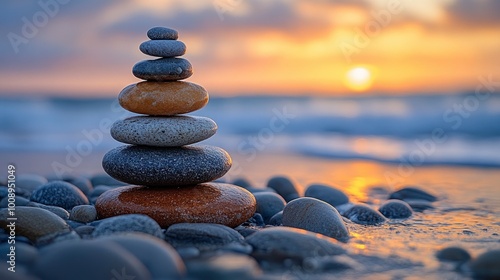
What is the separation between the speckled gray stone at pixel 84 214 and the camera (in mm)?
5039

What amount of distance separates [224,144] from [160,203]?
10.4 metres

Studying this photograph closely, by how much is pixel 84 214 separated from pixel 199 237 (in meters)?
1.46

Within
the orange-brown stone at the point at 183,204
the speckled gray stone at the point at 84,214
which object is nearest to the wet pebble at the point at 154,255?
the orange-brown stone at the point at 183,204

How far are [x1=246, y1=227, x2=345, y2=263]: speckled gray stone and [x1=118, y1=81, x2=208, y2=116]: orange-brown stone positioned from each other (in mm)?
1465

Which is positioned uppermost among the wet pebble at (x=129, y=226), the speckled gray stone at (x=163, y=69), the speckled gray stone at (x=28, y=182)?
the speckled gray stone at (x=163, y=69)

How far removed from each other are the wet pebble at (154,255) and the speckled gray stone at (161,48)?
206 cm

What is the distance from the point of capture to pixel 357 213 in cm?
554

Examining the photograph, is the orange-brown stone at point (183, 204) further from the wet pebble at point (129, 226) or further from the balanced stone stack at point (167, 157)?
the wet pebble at point (129, 226)

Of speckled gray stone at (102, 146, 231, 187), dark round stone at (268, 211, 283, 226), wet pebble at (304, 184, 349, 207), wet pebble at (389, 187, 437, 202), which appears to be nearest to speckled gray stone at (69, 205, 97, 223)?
speckled gray stone at (102, 146, 231, 187)

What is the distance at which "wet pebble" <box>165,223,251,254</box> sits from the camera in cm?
409

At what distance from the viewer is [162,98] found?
4906mm

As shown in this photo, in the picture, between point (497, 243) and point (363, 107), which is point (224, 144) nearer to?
point (363, 107)

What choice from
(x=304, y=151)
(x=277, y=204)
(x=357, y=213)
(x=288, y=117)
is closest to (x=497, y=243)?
(x=357, y=213)

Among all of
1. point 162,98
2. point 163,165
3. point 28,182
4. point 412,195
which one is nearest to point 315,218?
point 163,165
